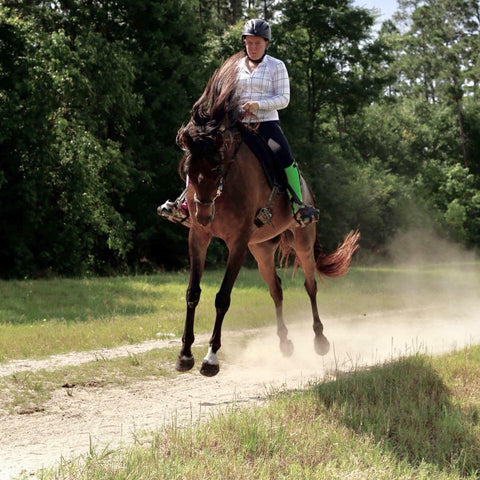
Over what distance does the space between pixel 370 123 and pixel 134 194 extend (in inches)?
1171

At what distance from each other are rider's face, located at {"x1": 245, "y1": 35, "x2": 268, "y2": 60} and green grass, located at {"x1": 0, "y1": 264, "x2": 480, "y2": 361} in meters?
4.40

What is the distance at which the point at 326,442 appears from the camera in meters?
4.75

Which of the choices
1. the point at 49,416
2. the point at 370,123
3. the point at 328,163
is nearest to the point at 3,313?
the point at 49,416

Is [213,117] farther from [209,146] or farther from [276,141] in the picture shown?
[276,141]

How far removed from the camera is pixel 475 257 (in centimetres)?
3806

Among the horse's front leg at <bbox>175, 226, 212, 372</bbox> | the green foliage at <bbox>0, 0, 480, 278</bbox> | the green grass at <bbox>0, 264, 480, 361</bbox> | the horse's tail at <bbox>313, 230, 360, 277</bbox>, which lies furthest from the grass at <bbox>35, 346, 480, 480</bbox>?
the green foliage at <bbox>0, 0, 480, 278</bbox>

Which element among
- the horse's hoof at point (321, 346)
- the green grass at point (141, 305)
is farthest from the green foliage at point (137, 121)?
the horse's hoof at point (321, 346)

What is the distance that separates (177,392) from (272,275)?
2727 mm

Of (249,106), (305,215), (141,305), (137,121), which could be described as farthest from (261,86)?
(137,121)

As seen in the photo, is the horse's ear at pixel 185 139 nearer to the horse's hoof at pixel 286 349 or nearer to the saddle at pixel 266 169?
the saddle at pixel 266 169

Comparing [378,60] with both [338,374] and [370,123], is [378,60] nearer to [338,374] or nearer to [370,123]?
[370,123]

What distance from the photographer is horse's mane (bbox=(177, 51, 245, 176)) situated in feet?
19.7

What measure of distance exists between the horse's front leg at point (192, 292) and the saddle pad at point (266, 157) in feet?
3.42

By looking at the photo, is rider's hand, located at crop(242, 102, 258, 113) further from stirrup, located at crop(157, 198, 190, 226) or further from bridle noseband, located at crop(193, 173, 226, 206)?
stirrup, located at crop(157, 198, 190, 226)
